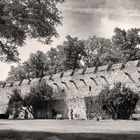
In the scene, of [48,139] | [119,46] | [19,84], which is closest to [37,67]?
[119,46]

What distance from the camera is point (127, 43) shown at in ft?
232

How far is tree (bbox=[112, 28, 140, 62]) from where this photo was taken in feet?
219

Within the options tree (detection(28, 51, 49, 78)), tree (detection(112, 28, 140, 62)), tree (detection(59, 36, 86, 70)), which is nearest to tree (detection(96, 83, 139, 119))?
tree (detection(112, 28, 140, 62))

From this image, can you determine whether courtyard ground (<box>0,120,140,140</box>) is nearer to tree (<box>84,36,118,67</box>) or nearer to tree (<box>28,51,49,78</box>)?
tree (<box>84,36,118,67</box>)

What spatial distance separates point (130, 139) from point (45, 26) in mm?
9428

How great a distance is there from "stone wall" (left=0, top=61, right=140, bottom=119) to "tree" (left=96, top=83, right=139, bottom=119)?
5.17 ft

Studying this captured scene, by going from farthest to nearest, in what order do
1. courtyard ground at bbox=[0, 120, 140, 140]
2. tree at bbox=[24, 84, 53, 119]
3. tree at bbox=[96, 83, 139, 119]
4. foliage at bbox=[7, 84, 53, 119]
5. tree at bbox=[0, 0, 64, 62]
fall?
tree at bbox=[24, 84, 53, 119] < foliage at bbox=[7, 84, 53, 119] < tree at bbox=[96, 83, 139, 119] < tree at bbox=[0, 0, 64, 62] < courtyard ground at bbox=[0, 120, 140, 140]

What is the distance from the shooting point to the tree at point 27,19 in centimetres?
1897

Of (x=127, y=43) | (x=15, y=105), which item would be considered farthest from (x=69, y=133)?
(x=127, y=43)

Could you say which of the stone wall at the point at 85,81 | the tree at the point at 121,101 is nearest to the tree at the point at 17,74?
the stone wall at the point at 85,81

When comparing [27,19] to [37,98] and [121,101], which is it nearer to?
[121,101]

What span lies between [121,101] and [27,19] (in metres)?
21.4

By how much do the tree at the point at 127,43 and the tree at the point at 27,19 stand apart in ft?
151

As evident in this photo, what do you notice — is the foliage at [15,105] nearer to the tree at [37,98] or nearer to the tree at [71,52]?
the tree at [37,98]
